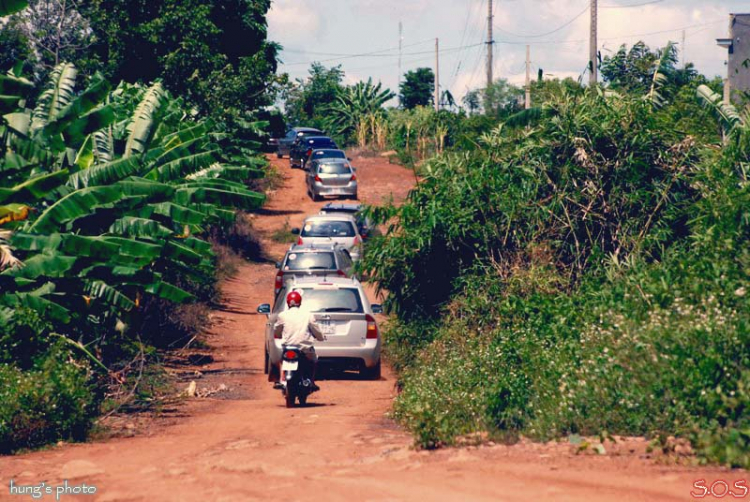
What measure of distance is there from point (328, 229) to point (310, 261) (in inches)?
216

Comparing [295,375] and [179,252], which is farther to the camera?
[179,252]

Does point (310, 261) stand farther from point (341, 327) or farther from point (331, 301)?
point (341, 327)

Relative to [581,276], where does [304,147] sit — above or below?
above

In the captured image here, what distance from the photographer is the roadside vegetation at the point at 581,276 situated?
862 cm

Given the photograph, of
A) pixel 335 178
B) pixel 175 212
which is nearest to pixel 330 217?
pixel 175 212

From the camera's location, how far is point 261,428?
10.9 meters

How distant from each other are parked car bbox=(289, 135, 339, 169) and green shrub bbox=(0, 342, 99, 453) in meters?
40.8

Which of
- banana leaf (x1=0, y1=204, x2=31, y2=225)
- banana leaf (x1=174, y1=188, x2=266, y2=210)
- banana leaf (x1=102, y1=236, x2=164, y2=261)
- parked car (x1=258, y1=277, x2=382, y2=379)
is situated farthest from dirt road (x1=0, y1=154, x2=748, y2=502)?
banana leaf (x1=174, y1=188, x2=266, y2=210)

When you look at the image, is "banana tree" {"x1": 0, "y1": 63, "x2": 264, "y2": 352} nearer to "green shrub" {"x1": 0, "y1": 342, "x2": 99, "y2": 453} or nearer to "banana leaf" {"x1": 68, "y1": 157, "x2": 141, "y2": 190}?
"banana leaf" {"x1": 68, "y1": 157, "x2": 141, "y2": 190}

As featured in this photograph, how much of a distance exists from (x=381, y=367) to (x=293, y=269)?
509cm

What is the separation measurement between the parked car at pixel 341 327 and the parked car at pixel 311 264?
5.52m

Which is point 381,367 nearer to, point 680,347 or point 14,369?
point 14,369

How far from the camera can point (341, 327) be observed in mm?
14852

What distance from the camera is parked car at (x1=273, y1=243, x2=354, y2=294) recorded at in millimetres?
20984
